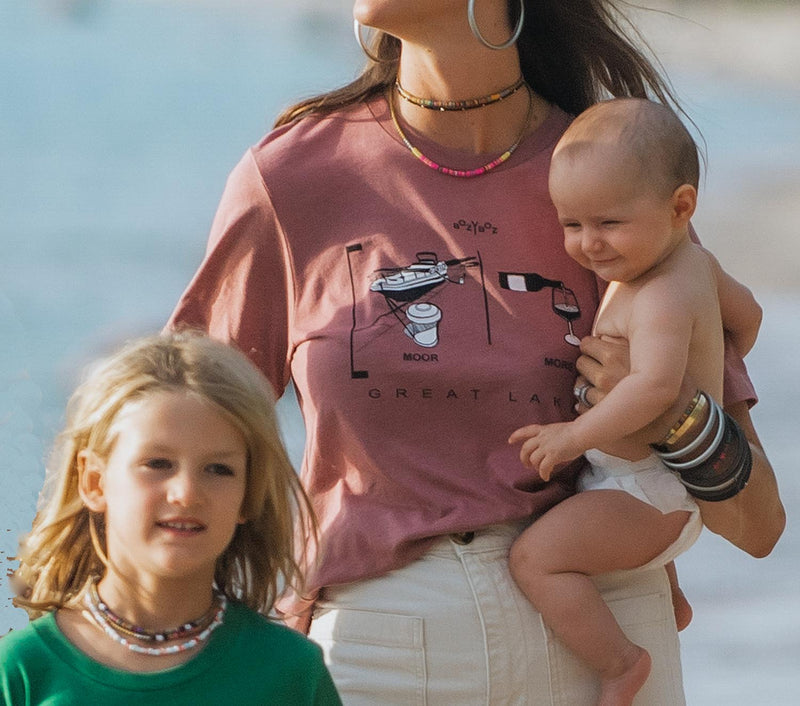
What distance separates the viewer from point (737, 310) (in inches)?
100

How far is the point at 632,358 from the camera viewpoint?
7.77 ft

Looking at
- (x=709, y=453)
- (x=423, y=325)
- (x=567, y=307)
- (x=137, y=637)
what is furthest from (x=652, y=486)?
(x=137, y=637)

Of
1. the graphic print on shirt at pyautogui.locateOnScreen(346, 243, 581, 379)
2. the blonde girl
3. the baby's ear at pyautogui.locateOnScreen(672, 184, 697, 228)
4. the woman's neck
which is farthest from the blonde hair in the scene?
the baby's ear at pyautogui.locateOnScreen(672, 184, 697, 228)

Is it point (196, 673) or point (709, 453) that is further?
point (709, 453)

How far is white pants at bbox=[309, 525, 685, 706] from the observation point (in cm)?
228

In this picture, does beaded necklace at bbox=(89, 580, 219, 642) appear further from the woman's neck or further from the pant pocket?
the woman's neck

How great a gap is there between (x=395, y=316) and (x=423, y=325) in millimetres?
44

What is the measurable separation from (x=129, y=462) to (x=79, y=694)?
0.29m

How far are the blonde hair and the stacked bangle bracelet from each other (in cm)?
54

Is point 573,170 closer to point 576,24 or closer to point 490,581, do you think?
point 576,24

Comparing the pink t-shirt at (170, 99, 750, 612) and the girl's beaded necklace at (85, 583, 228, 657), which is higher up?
the pink t-shirt at (170, 99, 750, 612)

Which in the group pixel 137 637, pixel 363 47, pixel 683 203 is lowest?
pixel 137 637

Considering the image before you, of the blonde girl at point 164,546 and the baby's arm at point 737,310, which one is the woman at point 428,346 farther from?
the blonde girl at point 164,546

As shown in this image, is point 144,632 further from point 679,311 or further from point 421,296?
point 679,311
